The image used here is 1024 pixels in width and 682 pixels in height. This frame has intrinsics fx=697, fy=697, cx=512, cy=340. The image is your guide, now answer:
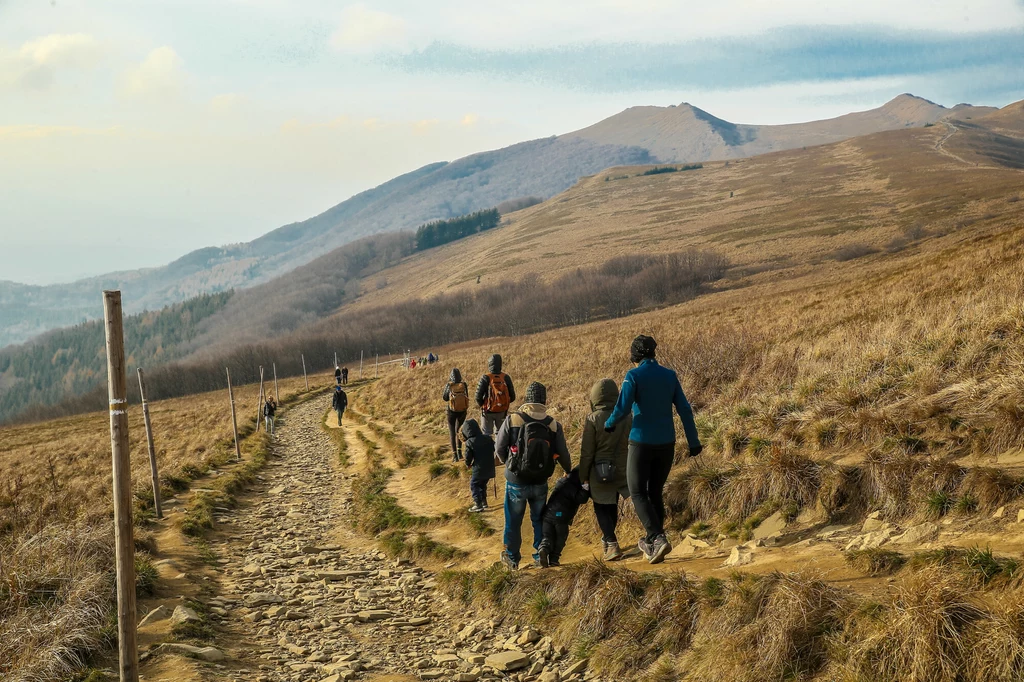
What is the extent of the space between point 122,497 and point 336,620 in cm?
383

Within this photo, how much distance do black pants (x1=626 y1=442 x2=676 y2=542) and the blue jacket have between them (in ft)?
0.36

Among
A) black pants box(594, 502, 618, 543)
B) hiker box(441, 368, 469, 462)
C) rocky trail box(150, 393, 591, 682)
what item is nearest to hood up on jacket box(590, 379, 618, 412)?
black pants box(594, 502, 618, 543)

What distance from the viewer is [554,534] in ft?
29.5

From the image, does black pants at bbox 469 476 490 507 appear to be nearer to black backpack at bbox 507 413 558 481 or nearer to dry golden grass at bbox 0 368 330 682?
black backpack at bbox 507 413 558 481

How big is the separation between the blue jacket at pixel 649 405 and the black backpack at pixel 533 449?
1139 millimetres

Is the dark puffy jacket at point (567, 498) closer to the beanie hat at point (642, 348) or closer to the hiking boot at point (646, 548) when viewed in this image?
the hiking boot at point (646, 548)

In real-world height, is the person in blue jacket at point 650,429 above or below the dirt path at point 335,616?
above

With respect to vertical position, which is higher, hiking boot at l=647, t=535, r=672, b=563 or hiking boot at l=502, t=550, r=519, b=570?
hiking boot at l=647, t=535, r=672, b=563

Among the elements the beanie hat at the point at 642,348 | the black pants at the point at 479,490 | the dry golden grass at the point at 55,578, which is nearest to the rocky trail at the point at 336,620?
the dry golden grass at the point at 55,578

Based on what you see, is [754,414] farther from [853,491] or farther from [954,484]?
[954,484]

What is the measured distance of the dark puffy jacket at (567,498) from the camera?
354 inches

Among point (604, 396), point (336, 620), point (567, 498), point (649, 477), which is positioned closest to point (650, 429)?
point (649, 477)

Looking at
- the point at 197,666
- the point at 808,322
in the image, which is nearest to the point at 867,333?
the point at 808,322

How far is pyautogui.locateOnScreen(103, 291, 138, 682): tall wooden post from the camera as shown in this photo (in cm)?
562
